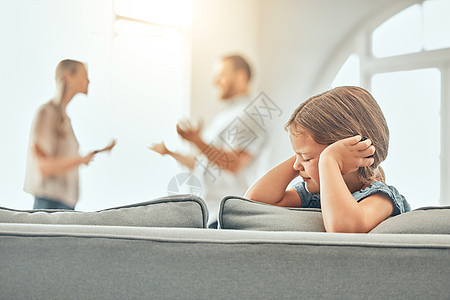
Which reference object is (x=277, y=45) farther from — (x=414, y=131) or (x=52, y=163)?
(x=52, y=163)

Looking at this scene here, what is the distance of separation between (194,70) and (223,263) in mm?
3998

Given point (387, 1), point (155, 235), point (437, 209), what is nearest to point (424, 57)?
point (387, 1)

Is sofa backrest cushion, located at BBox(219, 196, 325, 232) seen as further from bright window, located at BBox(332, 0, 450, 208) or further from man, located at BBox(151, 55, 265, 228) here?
man, located at BBox(151, 55, 265, 228)

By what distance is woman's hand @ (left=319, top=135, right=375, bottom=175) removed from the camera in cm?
110

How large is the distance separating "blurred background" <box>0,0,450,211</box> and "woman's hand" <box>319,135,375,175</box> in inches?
117

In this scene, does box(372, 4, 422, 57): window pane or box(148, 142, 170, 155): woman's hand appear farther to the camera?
box(148, 142, 170, 155): woman's hand

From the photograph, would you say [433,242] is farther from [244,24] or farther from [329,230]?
[244,24]

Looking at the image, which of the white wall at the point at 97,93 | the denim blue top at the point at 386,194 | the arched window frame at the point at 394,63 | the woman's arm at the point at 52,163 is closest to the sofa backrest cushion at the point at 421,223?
the denim blue top at the point at 386,194

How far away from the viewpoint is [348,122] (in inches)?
46.8

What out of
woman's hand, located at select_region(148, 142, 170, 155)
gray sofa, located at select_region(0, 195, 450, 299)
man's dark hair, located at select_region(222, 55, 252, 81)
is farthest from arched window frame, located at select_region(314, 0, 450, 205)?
gray sofa, located at select_region(0, 195, 450, 299)

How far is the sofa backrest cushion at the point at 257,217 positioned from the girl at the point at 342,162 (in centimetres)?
4

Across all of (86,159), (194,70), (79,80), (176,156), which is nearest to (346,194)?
(79,80)

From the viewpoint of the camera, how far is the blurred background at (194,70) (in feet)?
12.9

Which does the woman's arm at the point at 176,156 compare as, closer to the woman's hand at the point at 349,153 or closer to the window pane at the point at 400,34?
the window pane at the point at 400,34
